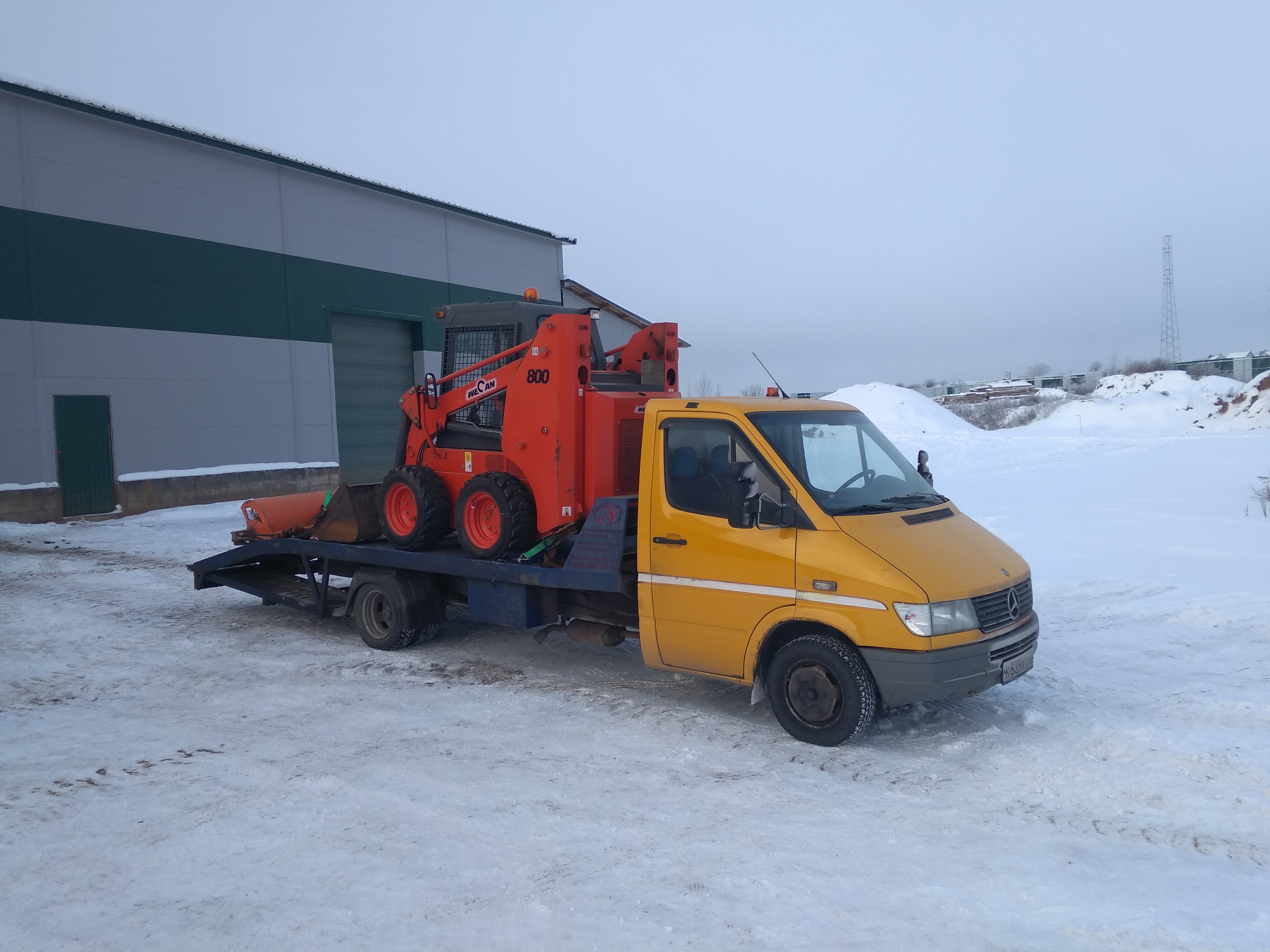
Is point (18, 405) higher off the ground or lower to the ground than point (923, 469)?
higher

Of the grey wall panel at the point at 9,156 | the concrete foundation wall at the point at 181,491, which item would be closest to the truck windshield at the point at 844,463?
the concrete foundation wall at the point at 181,491

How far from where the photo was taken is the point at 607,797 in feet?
15.4

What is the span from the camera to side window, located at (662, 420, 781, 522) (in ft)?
18.7

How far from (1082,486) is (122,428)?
1845 cm

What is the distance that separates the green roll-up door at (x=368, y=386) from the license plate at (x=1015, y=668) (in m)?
18.6

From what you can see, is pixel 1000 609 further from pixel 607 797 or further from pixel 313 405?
pixel 313 405

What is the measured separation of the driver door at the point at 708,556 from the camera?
5492 mm

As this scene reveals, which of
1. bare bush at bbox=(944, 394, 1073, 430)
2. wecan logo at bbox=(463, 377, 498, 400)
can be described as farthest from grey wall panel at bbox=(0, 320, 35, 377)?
bare bush at bbox=(944, 394, 1073, 430)

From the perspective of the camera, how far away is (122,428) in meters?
17.4

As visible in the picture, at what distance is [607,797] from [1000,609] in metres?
2.64

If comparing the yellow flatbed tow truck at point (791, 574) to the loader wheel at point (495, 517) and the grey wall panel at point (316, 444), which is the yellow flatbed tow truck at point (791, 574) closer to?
the loader wheel at point (495, 517)

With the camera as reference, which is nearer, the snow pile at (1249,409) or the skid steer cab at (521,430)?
the skid steer cab at (521,430)

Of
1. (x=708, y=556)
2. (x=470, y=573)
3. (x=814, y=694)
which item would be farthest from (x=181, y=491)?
(x=814, y=694)

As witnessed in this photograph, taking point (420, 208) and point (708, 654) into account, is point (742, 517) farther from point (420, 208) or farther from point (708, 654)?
point (420, 208)
